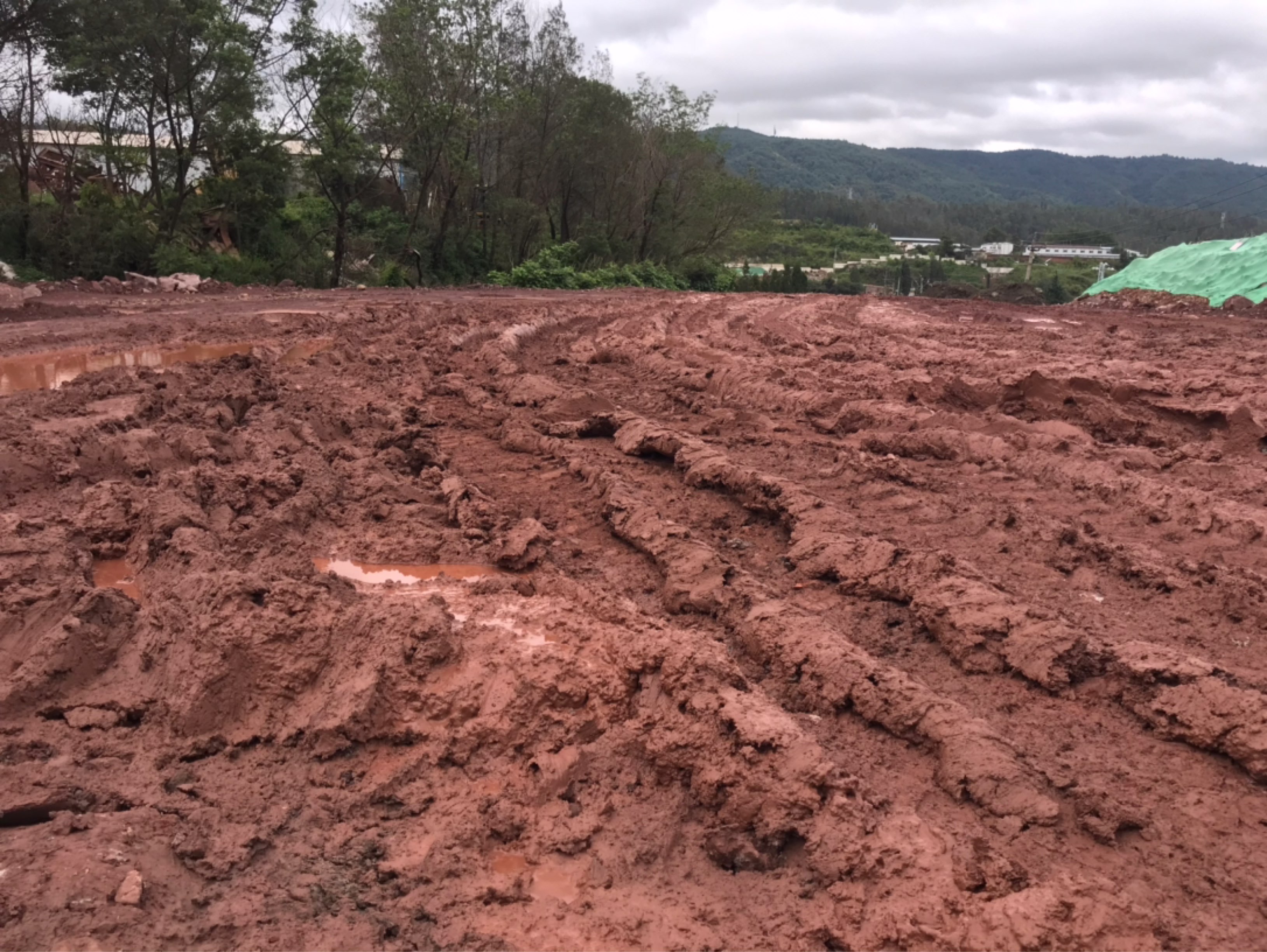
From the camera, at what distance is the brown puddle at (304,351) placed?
11.2 metres

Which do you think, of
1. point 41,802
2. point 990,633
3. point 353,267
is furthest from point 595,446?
point 353,267

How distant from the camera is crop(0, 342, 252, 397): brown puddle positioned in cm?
955

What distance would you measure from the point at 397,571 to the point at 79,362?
727cm

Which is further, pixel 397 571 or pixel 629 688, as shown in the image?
pixel 397 571

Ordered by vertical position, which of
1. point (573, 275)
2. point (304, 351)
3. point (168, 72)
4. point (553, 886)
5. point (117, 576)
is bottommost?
point (553, 886)

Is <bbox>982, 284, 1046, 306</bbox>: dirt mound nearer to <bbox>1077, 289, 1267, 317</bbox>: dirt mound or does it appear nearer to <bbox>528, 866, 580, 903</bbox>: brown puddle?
<bbox>1077, 289, 1267, 317</bbox>: dirt mound

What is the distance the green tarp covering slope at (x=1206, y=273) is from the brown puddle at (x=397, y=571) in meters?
21.8

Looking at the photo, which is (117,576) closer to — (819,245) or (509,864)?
(509,864)

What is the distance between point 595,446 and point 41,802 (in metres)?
5.12

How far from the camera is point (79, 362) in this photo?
1056cm

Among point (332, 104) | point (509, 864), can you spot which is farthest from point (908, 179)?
point (509, 864)

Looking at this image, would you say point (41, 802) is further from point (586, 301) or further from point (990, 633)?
point (586, 301)

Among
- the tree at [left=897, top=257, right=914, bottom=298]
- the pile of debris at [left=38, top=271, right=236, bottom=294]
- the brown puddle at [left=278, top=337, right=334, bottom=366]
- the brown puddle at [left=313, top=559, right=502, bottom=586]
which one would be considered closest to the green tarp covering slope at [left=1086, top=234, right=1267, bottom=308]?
the brown puddle at [left=278, top=337, right=334, bottom=366]

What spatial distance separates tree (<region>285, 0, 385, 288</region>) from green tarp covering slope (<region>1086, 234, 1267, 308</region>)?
2089 centimetres
